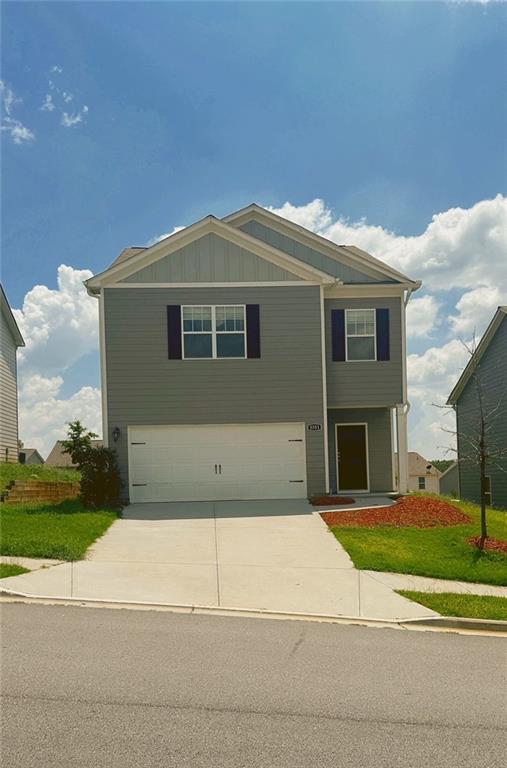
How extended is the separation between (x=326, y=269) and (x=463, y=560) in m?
11.3

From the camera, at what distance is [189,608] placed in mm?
8656

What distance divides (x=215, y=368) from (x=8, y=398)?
12340 mm

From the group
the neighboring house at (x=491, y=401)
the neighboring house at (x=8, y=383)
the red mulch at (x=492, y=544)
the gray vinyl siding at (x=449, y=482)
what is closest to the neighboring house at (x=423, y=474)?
the gray vinyl siding at (x=449, y=482)

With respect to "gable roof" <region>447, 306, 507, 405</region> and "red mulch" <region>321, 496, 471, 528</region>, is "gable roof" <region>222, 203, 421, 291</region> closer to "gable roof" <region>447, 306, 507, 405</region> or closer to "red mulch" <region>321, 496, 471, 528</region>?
"gable roof" <region>447, 306, 507, 405</region>

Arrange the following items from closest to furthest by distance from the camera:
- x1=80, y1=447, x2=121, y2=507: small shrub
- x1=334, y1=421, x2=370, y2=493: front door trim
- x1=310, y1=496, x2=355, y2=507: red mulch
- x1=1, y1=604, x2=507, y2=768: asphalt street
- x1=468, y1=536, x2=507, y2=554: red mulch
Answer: x1=1, y1=604, x2=507, y2=768: asphalt street < x1=468, y1=536, x2=507, y2=554: red mulch < x1=80, y1=447, x2=121, y2=507: small shrub < x1=310, y1=496, x2=355, y2=507: red mulch < x1=334, y1=421, x2=370, y2=493: front door trim

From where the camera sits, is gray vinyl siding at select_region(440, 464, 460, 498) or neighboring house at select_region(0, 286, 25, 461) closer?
neighboring house at select_region(0, 286, 25, 461)

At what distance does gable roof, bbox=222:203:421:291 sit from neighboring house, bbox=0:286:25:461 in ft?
35.1

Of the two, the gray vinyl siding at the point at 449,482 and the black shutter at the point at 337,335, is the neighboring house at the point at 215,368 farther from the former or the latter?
the gray vinyl siding at the point at 449,482

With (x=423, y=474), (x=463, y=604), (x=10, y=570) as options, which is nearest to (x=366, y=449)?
(x=463, y=604)

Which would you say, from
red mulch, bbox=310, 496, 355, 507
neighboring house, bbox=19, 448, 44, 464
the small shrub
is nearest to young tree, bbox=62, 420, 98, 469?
the small shrub

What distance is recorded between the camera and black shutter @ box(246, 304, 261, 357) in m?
18.8

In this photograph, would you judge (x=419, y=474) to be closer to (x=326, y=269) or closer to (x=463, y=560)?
(x=326, y=269)

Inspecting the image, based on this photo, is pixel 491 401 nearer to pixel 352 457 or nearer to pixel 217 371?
pixel 352 457

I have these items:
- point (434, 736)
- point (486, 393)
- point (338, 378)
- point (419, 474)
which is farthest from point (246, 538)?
point (419, 474)
